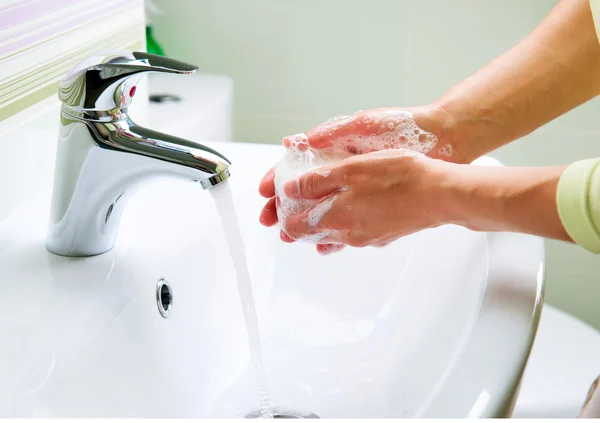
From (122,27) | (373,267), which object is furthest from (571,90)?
(122,27)

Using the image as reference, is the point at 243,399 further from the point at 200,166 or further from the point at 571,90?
the point at 571,90

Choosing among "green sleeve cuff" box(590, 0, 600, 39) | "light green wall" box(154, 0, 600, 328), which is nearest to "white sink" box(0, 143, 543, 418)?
"green sleeve cuff" box(590, 0, 600, 39)

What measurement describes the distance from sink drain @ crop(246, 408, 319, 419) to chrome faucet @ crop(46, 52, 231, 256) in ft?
0.71

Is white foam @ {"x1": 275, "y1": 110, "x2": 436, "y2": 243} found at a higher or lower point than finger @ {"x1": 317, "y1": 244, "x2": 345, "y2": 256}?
higher

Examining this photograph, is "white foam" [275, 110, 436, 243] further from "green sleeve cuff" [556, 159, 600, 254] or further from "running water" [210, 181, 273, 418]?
"green sleeve cuff" [556, 159, 600, 254]

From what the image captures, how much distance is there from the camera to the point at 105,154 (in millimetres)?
644

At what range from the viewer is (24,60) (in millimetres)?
700

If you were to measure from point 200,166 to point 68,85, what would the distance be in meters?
0.12

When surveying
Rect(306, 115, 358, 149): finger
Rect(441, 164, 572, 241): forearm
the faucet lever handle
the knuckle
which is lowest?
the knuckle

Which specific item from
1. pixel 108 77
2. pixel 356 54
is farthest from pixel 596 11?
pixel 356 54

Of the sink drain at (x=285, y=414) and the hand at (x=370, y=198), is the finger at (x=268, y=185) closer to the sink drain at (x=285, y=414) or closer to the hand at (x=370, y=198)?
the hand at (x=370, y=198)

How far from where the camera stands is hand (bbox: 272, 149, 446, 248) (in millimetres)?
672

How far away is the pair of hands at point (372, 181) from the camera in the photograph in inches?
26.7

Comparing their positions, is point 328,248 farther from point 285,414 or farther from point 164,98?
point 164,98
